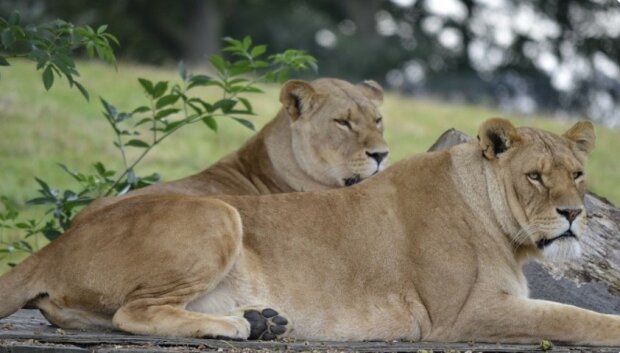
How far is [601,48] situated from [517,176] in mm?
25576

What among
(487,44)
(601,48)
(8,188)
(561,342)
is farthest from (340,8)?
(561,342)

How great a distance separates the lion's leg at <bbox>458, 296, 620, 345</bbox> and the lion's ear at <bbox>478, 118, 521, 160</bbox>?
682 millimetres

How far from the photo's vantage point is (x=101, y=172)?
7422mm

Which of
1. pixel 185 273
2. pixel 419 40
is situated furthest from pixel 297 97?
pixel 419 40

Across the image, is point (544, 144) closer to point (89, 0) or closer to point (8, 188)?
point (8, 188)

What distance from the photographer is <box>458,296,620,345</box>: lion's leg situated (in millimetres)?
5383

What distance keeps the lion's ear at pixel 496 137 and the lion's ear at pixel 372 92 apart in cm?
206

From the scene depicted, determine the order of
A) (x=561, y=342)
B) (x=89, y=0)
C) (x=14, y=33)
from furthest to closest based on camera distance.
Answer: (x=89, y=0)
(x=14, y=33)
(x=561, y=342)

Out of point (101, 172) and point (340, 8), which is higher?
point (340, 8)

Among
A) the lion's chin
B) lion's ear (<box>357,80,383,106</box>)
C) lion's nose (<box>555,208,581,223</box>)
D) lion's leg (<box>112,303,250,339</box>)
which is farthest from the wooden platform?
lion's ear (<box>357,80,383,106</box>)

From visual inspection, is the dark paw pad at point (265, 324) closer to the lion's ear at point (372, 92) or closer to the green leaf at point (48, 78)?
the green leaf at point (48, 78)

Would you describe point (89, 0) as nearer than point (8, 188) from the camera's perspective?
No

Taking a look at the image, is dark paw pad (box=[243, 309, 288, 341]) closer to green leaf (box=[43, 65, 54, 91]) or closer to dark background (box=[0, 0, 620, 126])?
green leaf (box=[43, 65, 54, 91])

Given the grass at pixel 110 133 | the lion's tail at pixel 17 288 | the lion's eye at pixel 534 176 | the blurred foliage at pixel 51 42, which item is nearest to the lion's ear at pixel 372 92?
the blurred foliage at pixel 51 42
